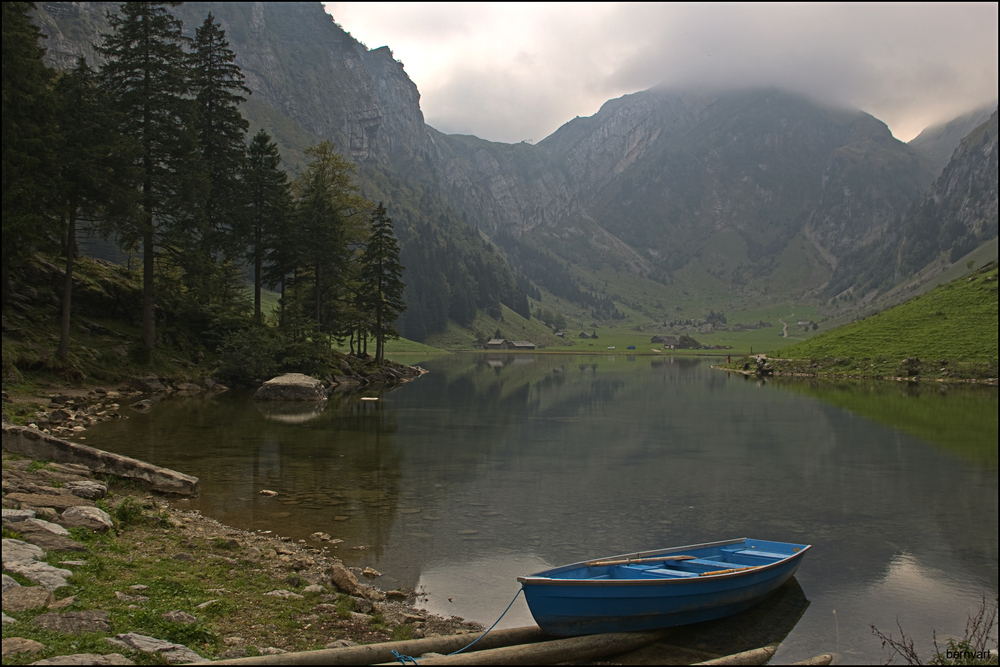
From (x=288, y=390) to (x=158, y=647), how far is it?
47.3 meters

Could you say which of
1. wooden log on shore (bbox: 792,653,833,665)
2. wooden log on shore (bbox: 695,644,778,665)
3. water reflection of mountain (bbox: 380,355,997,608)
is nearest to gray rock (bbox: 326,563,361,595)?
water reflection of mountain (bbox: 380,355,997,608)

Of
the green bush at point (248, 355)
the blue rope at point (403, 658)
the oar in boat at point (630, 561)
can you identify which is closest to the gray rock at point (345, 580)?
the blue rope at point (403, 658)

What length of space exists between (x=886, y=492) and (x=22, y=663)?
2650 centimetres

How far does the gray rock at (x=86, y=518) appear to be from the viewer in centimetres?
1564

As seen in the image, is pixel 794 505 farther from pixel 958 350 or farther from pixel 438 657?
pixel 958 350

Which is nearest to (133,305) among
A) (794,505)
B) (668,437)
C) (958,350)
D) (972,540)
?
(668,437)

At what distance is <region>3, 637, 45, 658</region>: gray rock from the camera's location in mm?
8938

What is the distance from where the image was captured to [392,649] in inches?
Answer: 417

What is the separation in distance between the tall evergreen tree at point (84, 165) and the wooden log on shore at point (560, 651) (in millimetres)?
43235

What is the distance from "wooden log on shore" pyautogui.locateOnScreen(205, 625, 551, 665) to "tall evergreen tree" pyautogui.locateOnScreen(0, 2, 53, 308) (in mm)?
38360

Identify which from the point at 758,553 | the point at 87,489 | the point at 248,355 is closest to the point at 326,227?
the point at 248,355

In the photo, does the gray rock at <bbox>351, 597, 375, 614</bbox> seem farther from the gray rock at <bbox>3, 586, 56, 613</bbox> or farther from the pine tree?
the pine tree

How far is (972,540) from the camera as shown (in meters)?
18.4

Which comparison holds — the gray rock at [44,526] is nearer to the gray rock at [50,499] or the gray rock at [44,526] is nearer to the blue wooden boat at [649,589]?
the gray rock at [50,499]
